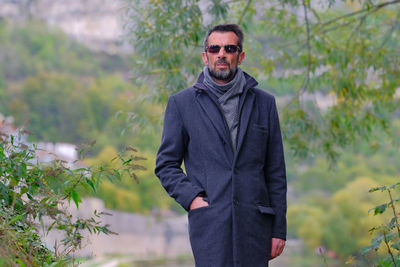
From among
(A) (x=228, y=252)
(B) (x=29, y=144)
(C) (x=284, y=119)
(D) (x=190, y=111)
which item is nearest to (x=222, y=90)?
(D) (x=190, y=111)

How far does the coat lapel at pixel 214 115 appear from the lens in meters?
2.65

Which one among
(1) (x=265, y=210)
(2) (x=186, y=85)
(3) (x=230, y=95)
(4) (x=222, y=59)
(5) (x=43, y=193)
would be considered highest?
(2) (x=186, y=85)

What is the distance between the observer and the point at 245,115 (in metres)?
2.69

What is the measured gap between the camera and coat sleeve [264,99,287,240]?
8.70 feet

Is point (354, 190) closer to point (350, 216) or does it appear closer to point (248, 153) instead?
point (350, 216)

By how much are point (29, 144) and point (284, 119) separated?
4.94 meters

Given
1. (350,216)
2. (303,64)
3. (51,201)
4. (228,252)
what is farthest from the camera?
(350,216)

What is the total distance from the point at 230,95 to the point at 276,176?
38 centimetres

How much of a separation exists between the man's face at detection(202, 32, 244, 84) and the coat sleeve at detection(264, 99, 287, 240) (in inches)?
9.6

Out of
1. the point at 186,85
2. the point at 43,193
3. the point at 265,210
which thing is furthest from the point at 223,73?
the point at 186,85

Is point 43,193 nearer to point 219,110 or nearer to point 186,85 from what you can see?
point 219,110

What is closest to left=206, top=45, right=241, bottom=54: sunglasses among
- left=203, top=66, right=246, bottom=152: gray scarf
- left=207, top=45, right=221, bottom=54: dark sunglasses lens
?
left=207, top=45, right=221, bottom=54: dark sunglasses lens

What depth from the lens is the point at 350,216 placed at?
44719 mm

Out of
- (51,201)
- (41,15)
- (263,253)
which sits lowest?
(263,253)
